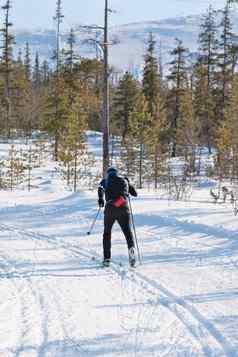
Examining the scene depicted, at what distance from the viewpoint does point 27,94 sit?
2395 inches

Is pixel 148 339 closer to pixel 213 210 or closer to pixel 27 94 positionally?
pixel 213 210

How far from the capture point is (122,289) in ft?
27.8

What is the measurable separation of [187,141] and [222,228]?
27.6 m

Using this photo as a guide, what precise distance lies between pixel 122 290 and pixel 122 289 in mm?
63

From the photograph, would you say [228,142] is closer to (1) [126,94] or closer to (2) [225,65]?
(2) [225,65]

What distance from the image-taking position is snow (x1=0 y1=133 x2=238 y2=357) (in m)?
6.17

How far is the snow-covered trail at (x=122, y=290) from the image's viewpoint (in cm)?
617

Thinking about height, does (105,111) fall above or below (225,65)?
below

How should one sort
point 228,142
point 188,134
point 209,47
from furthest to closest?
point 209,47 < point 188,134 < point 228,142

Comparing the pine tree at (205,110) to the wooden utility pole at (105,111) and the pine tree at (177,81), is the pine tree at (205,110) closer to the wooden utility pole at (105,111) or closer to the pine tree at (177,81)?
the pine tree at (177,81)

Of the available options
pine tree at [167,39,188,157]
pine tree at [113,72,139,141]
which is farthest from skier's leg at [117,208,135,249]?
pine tree at [113,72,139,141]

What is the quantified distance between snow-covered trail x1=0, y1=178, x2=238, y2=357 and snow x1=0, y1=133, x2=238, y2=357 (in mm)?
13

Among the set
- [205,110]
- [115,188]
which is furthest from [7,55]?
[115,188]

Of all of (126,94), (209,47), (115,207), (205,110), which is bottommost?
(115,207)
